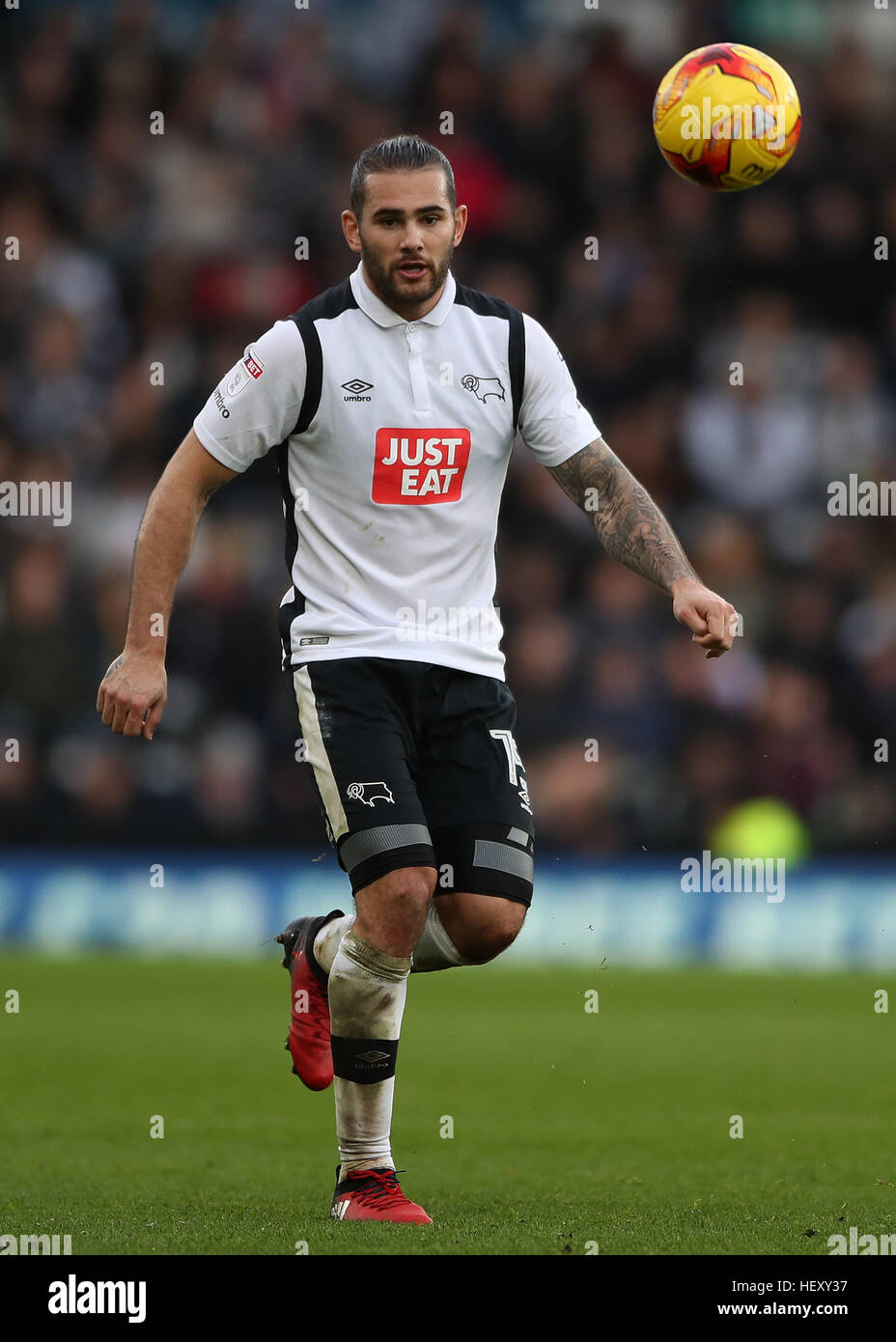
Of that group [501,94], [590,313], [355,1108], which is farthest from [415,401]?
[501,94]

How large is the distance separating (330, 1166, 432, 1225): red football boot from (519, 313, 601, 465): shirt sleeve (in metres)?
1.98

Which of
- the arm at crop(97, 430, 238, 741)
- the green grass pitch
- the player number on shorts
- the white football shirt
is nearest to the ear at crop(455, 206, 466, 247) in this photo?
the white football shirt

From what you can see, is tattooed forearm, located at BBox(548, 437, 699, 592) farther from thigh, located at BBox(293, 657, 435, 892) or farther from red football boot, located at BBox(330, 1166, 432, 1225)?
red football boot, located at BBox(330, 1166, 432, 1225)

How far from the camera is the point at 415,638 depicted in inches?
211

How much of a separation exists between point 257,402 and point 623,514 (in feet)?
3.39

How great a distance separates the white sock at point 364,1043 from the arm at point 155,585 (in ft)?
2.62

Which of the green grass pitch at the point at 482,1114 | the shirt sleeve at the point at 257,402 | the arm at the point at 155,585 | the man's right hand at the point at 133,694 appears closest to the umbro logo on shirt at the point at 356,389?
the shirt sleeve at the point at 257,402

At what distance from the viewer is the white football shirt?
533cm

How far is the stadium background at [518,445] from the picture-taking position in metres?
12.5

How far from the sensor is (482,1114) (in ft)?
23.7
